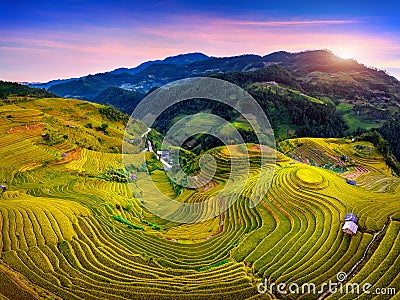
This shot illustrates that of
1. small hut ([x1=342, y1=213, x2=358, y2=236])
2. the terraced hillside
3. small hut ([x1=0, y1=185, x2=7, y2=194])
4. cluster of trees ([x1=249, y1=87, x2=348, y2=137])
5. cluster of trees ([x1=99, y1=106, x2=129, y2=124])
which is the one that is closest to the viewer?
the terraced hillside

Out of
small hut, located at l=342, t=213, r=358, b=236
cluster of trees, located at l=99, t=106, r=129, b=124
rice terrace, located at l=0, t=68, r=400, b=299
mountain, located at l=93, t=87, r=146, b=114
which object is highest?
mountain, located at l=93, t=87, r=146, b=114

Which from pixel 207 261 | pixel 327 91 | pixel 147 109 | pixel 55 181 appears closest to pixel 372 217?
pixel 207 261

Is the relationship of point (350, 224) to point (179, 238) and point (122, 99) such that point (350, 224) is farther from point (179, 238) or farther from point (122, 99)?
point (122, 99)

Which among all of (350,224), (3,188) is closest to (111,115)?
(3,188)

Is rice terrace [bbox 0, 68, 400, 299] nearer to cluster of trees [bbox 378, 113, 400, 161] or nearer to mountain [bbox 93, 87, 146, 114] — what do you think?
cluster of trees [bbox 378, 113, 400, 161]

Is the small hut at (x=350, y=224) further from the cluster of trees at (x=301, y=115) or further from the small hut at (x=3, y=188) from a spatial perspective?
the cluster of trees at (x=301, y=115)

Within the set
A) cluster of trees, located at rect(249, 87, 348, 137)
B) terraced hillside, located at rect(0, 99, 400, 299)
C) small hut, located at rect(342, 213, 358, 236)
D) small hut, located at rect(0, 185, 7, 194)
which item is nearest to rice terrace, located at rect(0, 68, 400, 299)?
terraced hillside, located at rect(0, 99, 400, 299)
